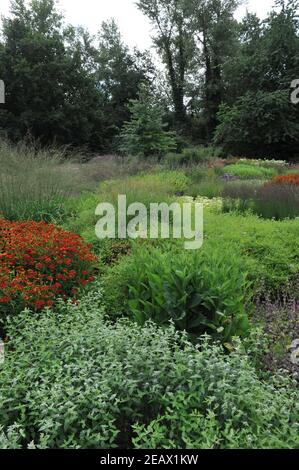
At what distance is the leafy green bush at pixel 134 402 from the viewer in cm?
192

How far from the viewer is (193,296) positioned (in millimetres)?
3197

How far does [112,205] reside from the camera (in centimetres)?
597

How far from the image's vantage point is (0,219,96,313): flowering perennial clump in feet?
11.3

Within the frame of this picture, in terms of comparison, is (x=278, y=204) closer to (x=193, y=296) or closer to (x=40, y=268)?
(x=193, y=296)

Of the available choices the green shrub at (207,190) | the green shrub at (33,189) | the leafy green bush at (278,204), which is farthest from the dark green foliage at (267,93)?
the green shrub at (33,189)

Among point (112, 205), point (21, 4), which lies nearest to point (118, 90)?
point (21, 4)

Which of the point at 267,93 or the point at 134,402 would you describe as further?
the point at 267,93

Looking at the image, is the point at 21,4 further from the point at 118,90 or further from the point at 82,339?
the point at 82,339

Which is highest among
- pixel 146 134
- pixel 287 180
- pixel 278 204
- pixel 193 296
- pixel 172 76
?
pixel 172 76

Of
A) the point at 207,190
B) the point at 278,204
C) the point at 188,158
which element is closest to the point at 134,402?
the point at 278,204

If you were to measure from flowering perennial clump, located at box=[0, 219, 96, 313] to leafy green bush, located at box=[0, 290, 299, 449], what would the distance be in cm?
97

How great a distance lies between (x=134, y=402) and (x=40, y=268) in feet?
6.29

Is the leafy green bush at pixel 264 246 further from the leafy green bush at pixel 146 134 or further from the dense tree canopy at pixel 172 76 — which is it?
the dense tree canopy at pixel 172 76

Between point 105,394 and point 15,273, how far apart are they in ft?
7.13
